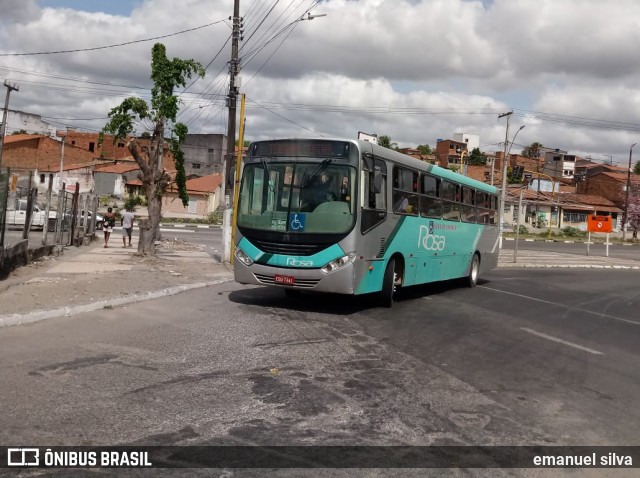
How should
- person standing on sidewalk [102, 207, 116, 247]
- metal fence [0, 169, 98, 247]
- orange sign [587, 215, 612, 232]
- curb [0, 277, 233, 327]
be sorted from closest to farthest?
curb [0, 277, 233, 327] → metal fence [0, 169, 98, 247] → person standing on sidewalk [102, 207, 116, 247] → orange sign [587, 215, 612, 232]

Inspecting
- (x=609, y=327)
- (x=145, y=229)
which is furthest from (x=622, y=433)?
(x=145, y=229)

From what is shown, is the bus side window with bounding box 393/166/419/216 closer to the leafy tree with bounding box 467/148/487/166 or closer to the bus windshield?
the bus windshield

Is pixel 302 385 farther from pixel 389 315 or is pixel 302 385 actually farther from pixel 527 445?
pixel 389 315

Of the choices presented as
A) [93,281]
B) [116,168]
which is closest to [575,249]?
[93,281]

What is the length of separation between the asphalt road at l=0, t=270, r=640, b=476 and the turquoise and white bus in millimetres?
711

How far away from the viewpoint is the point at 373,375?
690 cm

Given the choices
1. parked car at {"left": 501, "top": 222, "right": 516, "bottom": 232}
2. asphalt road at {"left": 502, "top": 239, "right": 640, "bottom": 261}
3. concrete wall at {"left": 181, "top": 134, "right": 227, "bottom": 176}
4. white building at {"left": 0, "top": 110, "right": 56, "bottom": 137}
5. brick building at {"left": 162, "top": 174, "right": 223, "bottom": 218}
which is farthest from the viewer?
concrete wall at {"left": 181, "top": 134, "right": 227, "bottom": 176}

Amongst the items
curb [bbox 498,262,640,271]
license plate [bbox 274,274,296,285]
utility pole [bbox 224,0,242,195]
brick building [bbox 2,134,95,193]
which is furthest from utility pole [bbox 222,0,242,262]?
brick building [bbox 2,134,95,193]

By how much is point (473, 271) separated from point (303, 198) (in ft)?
29.1

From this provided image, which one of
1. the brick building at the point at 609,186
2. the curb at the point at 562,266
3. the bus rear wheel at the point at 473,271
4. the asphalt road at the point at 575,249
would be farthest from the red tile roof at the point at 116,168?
the brick building at the point at 609,186

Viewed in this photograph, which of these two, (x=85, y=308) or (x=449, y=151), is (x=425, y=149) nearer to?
(x=449, y=151)

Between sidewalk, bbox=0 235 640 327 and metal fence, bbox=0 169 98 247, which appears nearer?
sidewalk, bbox=0 235 640 327

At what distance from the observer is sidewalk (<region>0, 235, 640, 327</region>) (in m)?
9.79

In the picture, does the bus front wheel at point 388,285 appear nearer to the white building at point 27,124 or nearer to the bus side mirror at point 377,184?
the bus side mirror at point 377,184
